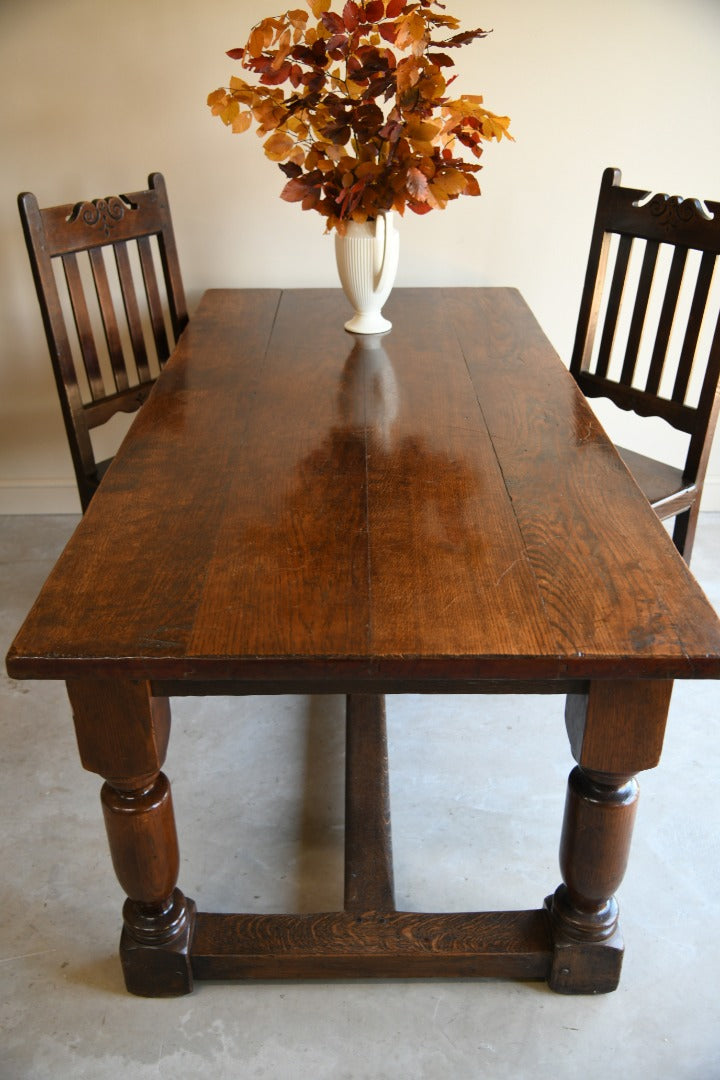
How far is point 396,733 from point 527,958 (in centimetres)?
65

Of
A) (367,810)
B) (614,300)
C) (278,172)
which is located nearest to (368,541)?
(367,810)

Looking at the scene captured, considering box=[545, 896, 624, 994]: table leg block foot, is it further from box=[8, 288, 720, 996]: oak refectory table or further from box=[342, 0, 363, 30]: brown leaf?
box=[342, 0, 363, 30]: brown leaf

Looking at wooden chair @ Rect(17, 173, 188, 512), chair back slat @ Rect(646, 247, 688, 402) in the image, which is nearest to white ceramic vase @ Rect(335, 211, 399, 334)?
wooden chair @ Rect(17, 173, 188, 512)

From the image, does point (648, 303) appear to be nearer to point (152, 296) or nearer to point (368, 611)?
point (152, 296)

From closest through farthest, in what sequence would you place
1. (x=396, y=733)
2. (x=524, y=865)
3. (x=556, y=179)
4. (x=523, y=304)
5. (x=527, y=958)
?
(x=527, y=958), (x=524, y=865), (x=396, y=733), (x=523, y=304), (x=556, y=179)

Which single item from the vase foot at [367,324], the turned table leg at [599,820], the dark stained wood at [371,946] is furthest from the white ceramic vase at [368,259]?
the dark stained wood at [371,946]

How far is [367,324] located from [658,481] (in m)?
0.72

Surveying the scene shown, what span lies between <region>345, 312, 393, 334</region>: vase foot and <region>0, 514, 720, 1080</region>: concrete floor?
83cm

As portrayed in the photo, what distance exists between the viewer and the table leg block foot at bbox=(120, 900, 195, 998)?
135cm

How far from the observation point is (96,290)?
2.07 meters

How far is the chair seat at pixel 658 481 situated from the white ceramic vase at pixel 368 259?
61cm

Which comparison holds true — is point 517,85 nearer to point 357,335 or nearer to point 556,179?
point 556,179

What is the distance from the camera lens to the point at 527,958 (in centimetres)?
137

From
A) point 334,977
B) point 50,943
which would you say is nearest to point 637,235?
point 334,977
